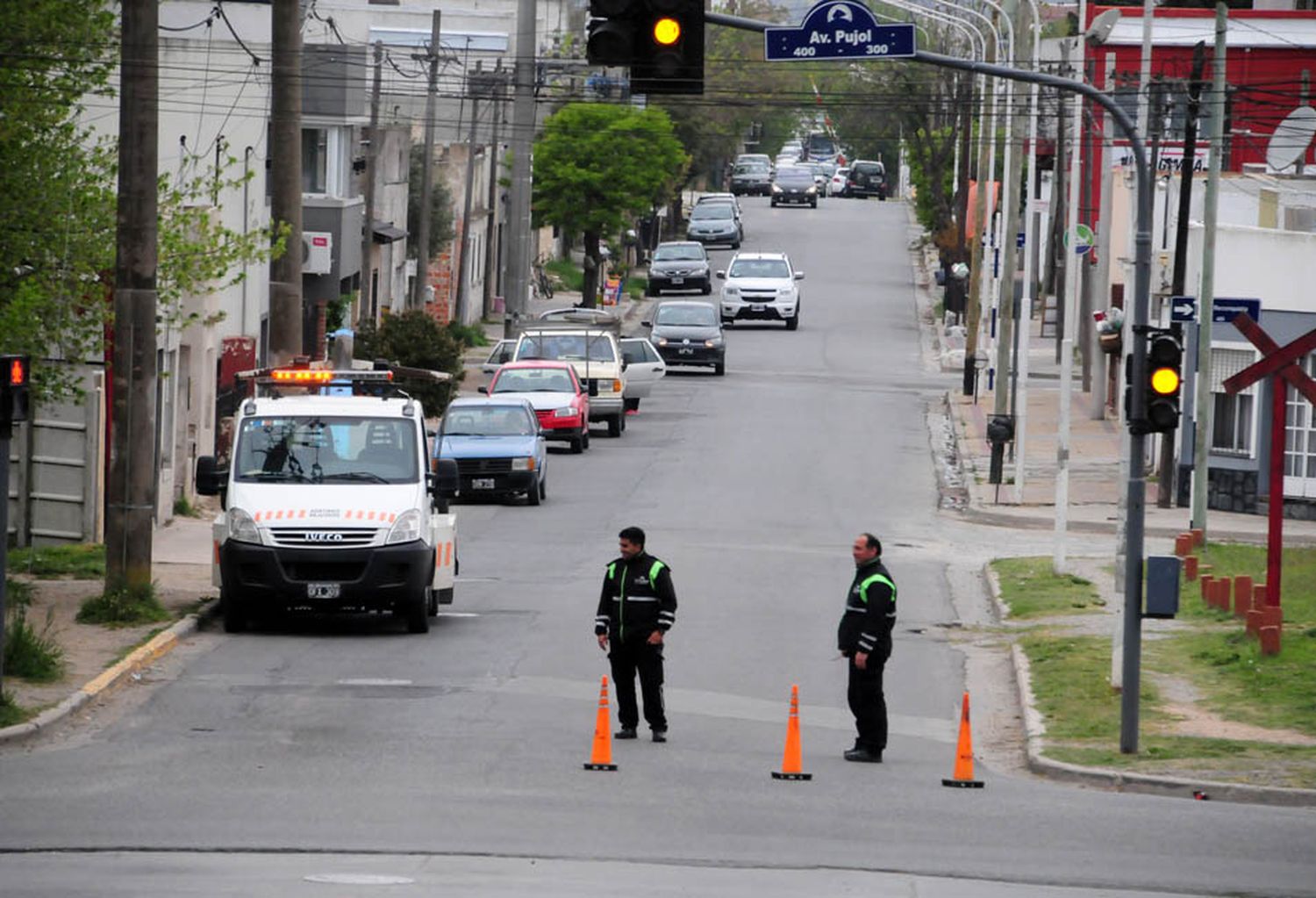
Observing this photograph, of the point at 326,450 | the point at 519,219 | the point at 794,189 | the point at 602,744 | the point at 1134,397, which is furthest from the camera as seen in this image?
the point at 794,189

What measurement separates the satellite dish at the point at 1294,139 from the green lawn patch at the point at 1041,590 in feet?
50.8

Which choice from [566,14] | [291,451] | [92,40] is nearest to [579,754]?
[291,451]

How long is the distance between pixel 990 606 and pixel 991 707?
22.2ft

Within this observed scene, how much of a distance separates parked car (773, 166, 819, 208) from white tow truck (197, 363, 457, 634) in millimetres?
93712

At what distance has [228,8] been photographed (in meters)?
39.7

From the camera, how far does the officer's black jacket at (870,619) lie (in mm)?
15906

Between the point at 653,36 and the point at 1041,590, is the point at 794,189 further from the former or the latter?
the point at 653,36

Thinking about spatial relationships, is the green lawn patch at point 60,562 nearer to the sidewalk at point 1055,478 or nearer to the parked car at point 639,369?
the sidewalk at point 1055,478

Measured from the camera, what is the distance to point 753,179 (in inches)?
4857

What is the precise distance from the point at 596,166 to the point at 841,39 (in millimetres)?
53718

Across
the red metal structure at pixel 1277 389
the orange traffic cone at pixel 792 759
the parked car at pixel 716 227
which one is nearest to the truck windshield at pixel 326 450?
the orange traffic cone at pixel 792 759

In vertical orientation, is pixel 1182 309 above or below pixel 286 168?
below

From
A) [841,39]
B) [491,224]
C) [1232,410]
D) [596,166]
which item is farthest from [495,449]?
[596,166]

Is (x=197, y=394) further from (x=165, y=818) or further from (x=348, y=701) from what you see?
(x=165, y=818)
